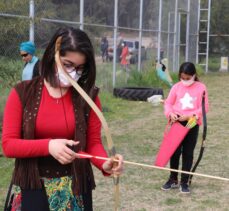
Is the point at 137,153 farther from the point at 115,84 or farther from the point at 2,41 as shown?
the point at 115,84

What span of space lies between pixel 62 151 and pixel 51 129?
0.20 metres

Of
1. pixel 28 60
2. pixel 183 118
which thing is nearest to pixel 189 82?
pixel 183 118

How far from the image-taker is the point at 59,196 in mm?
2453

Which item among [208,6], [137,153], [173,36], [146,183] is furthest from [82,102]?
[208,6]

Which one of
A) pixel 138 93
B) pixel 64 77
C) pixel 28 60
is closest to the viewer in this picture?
pixel 64 77

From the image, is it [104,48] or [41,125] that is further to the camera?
[104,48]

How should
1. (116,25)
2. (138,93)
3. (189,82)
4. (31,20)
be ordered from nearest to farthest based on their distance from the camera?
(189,82) < (31,20) < (138,93) < (116,25)

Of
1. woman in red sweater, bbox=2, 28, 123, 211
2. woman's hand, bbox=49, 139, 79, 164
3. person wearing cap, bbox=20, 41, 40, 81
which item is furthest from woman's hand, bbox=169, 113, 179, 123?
woman's hand, bbox=49, 139, 79, 164

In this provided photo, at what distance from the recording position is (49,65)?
2396 millimetres

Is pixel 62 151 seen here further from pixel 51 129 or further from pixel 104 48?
pixel 104 48

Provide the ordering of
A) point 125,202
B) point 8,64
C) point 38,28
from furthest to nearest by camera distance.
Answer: point 38,28 < point 8,64 < point 125,202

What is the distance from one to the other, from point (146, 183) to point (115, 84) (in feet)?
27.8

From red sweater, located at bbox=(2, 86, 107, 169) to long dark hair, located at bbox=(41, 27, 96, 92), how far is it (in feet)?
0.28

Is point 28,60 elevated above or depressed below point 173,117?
above
